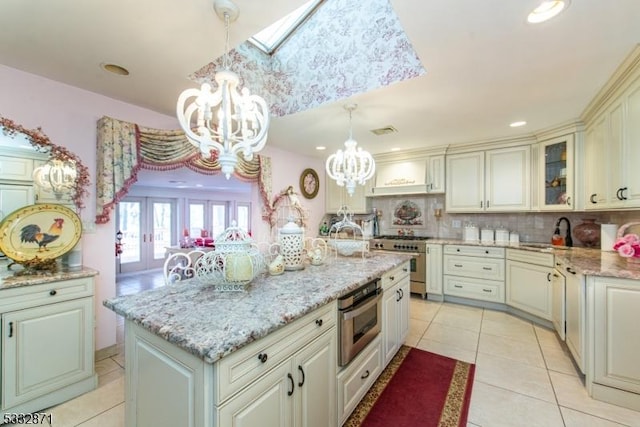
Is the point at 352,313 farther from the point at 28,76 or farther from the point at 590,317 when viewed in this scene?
the point at 28,76

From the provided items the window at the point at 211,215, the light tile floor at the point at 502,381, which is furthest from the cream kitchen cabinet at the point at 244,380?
the window at the point at 211,215

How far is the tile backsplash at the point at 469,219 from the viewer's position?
10.9 ft

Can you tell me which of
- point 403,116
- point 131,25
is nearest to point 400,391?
point 403,116

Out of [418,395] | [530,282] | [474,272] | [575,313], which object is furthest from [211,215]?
[575,313]

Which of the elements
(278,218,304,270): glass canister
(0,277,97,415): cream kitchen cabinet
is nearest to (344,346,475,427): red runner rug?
(278,218,304,270): glass canister

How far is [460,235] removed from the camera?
428 centimetres

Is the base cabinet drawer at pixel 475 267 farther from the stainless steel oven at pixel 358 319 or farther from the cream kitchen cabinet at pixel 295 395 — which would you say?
the cream kitchen cabinet at pixel 295 395

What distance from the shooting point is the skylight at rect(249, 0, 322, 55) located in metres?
2.35

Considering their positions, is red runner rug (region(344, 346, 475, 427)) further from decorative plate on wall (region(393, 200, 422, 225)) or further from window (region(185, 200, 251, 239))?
window (region(185, 200, 251, 239))

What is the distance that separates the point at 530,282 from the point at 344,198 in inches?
119

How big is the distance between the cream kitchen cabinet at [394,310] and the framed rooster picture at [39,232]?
2.52 meters

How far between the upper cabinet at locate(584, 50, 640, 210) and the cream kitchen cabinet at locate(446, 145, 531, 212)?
2.72ft

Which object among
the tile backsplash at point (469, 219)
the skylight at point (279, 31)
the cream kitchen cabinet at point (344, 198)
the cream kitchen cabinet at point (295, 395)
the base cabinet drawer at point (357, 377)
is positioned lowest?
the base cabinet drawer at point (357, 377)

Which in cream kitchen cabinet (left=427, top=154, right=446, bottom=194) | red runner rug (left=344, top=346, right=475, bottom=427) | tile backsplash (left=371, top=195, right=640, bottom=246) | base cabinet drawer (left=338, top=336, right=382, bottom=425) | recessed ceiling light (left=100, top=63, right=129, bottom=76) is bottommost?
red runner rug (left=344, top=346, right=475, bottom=427)
